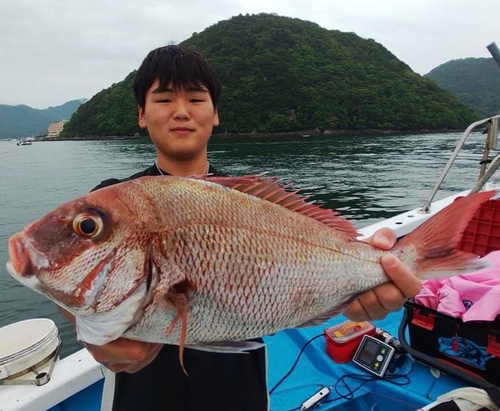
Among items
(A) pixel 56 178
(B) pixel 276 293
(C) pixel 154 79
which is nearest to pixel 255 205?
(B) pixel 276 293

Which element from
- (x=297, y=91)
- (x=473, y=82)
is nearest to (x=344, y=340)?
(x=297, y=91)

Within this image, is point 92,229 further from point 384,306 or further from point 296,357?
point 296,357

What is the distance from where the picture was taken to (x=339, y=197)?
18031 mm

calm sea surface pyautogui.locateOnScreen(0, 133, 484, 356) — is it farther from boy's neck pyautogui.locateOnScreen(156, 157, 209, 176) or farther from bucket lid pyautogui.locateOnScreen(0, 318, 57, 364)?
boy's neck pyautogui.locateOnScreen(156, 157, 209, 176)

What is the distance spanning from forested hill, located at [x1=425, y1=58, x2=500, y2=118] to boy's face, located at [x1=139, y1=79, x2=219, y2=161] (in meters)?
83.9

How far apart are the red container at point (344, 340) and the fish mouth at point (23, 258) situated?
2.62 m

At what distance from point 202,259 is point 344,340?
7.67ft

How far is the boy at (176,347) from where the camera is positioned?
1545 millimetres

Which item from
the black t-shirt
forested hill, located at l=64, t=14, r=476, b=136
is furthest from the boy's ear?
forested hill, located at l=64, t=14, r=476, b=136

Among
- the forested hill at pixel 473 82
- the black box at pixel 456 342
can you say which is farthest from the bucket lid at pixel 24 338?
the forested hill at pixel 473 82

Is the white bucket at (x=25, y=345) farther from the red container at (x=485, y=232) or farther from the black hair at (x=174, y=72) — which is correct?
the red container at (x=485, y=232)

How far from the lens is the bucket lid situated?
7.79 feet

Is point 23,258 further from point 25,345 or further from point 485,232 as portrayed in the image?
point 485,232

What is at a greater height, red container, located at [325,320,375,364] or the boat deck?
red container, located at [325,320,375,364]
